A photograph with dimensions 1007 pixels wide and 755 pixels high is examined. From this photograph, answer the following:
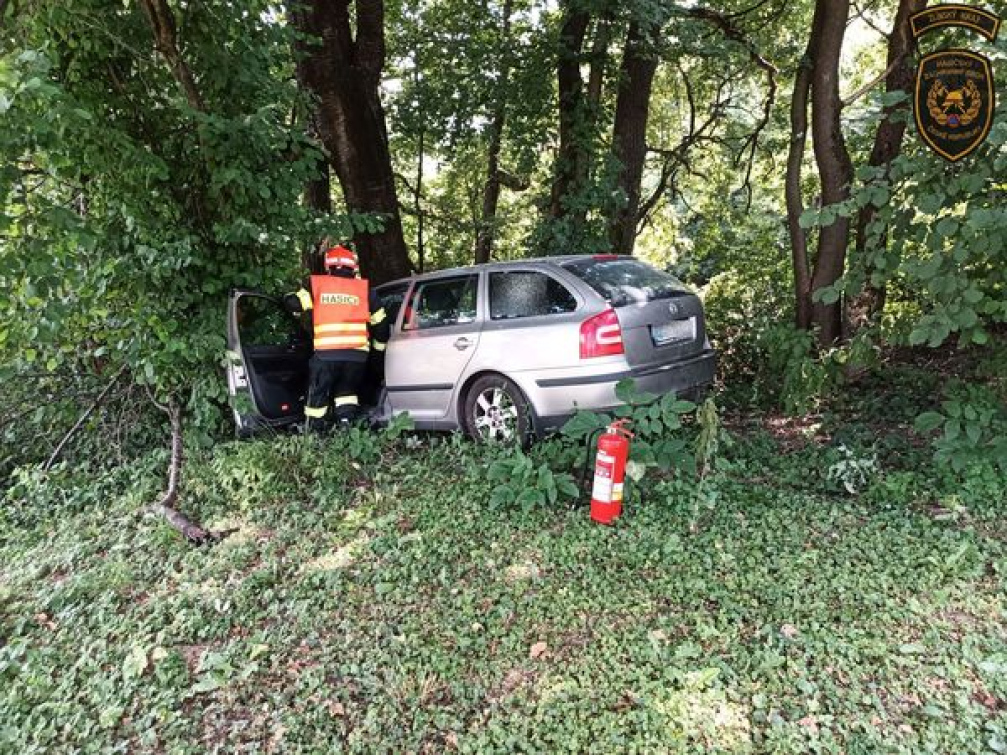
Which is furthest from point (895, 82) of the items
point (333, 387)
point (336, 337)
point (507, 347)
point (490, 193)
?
point (490, 193)

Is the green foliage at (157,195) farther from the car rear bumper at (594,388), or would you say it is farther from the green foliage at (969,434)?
the green foliage at (969,434)

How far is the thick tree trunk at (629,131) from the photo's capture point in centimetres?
860

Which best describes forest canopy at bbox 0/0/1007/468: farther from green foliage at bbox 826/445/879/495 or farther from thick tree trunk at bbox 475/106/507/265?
green foliage at bbox 826/445/879/495

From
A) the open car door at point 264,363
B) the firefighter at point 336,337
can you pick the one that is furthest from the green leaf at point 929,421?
the open car door at point 264,363

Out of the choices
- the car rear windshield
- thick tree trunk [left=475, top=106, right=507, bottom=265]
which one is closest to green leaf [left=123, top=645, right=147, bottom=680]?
the car rear windshield

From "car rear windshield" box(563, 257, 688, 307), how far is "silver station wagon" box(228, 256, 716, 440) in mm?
13

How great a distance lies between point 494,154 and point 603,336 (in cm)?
749

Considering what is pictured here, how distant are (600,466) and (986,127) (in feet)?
9.90

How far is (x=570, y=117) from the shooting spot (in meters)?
9.02

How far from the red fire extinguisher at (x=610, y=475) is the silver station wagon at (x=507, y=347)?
96 cm

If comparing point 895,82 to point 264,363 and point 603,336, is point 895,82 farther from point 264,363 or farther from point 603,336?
point 264,363

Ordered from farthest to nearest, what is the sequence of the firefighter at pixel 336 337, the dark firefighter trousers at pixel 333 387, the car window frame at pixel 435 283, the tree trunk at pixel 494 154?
1. the tree trunk at pixel 494 154
2. the dark firefighter trousers at pixel 333 387
3. the firefighter at pixel 336 337
4. the car window frame at pixel 435 283

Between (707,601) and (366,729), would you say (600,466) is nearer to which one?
(707,601)

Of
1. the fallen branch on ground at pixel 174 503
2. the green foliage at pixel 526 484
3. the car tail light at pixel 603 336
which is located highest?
the car tail light at pixel 603 336
